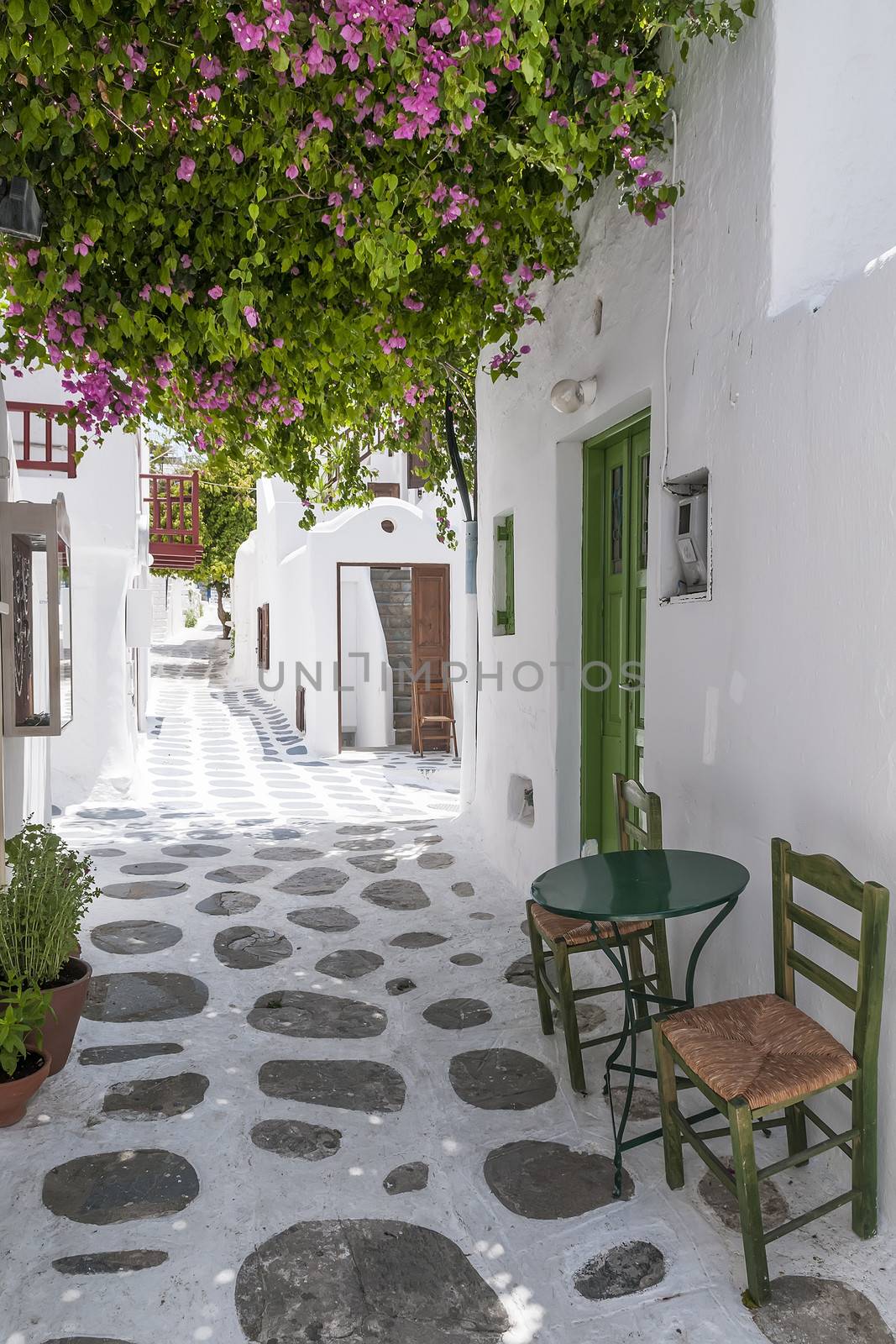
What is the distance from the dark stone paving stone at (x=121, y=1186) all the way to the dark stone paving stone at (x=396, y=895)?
235cm

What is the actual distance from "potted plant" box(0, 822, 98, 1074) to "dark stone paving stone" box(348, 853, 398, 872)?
2.48 meters

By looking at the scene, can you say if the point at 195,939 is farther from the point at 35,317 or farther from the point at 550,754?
the point at 35,317

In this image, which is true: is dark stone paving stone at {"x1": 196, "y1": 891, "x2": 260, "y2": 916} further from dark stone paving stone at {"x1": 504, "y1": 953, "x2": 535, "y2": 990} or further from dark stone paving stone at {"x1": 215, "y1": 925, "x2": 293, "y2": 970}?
dark stone paving stone at {"x1": 504, "y1": 953, "x2": 535, "y2": 990}

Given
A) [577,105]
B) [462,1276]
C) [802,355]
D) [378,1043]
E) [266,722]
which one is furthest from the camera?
[266,722]

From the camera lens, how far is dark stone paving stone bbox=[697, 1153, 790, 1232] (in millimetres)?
2221

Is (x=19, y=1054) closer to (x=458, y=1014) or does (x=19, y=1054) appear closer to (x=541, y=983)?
(x=458, y=1014)

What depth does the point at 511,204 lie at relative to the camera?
10.9 ft

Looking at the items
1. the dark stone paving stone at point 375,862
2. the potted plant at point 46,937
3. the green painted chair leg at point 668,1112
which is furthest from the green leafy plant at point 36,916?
the dark stone paving stone at point 375,862

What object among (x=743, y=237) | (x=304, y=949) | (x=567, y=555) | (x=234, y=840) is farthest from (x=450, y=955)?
(x=743, y=237)

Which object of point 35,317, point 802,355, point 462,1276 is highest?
point 35,317

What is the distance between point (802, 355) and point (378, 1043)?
2.60 meters

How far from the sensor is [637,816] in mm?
3230

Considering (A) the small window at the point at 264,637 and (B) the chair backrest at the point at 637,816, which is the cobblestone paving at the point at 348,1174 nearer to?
(B) the chair backrest at the point at 637,816

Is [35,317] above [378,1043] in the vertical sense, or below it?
above
